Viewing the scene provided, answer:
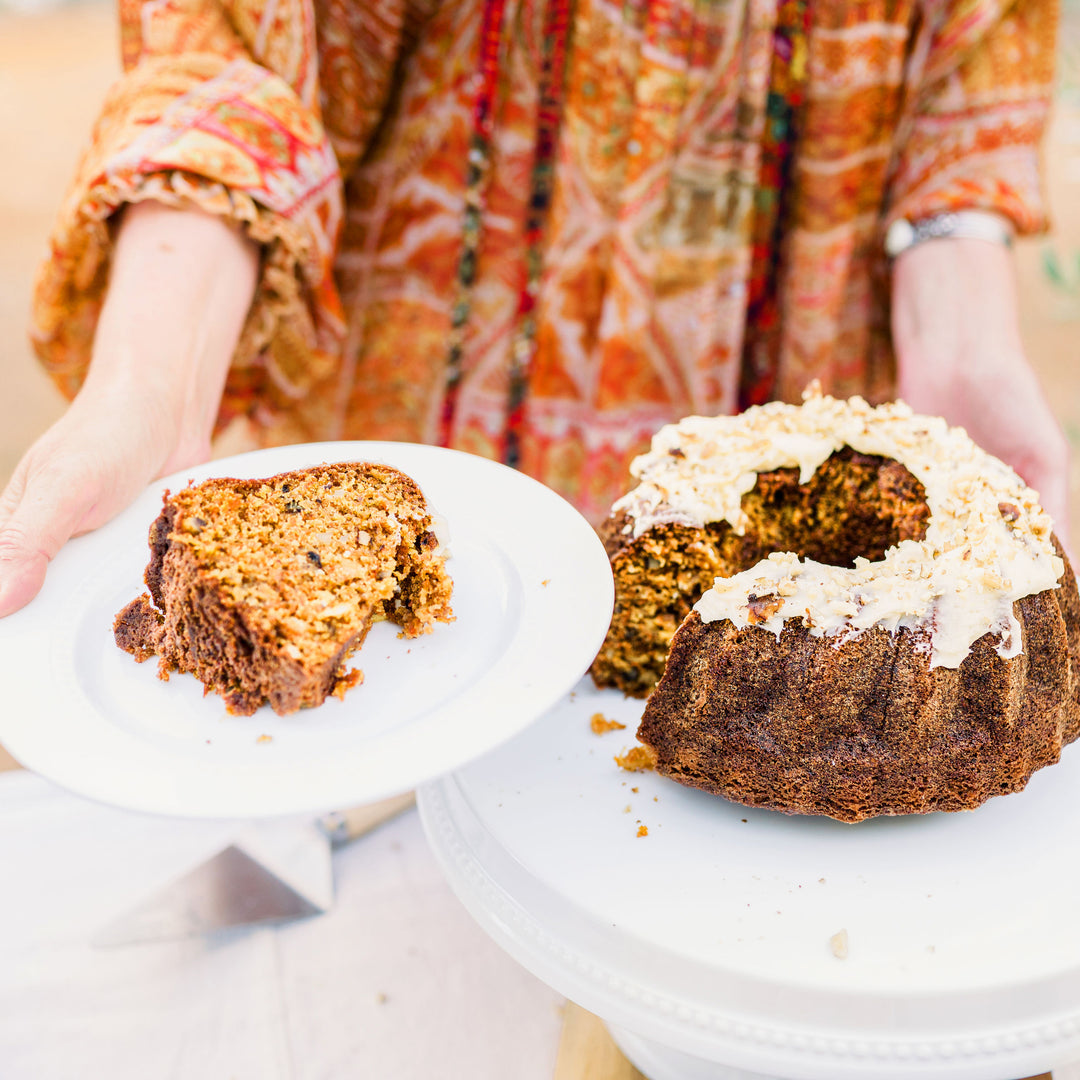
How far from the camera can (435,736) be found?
0.62 m

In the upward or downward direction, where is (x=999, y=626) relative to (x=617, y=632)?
upward

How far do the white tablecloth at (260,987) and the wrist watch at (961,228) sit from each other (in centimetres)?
100

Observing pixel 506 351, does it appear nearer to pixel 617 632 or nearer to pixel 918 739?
pixel 617 632

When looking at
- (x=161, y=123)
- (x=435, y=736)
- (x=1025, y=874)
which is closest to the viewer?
(x=435, y=736)

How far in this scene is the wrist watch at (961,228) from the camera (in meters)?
1.25

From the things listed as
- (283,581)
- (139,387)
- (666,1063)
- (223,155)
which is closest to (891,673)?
(666,1063)

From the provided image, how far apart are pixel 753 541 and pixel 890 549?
0.13 metres

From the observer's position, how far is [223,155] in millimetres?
1026

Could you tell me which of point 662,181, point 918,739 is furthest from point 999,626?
point 662,181

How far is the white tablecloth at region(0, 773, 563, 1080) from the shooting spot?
0.85m

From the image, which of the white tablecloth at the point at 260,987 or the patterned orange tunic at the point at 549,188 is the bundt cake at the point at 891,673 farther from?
the patterned orange tunic at the point at 549,188

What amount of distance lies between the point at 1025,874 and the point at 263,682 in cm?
58

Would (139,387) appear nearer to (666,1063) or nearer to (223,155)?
(223,155)

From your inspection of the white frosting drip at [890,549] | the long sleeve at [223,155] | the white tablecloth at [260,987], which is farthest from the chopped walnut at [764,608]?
the long sleeve at [223,155]
